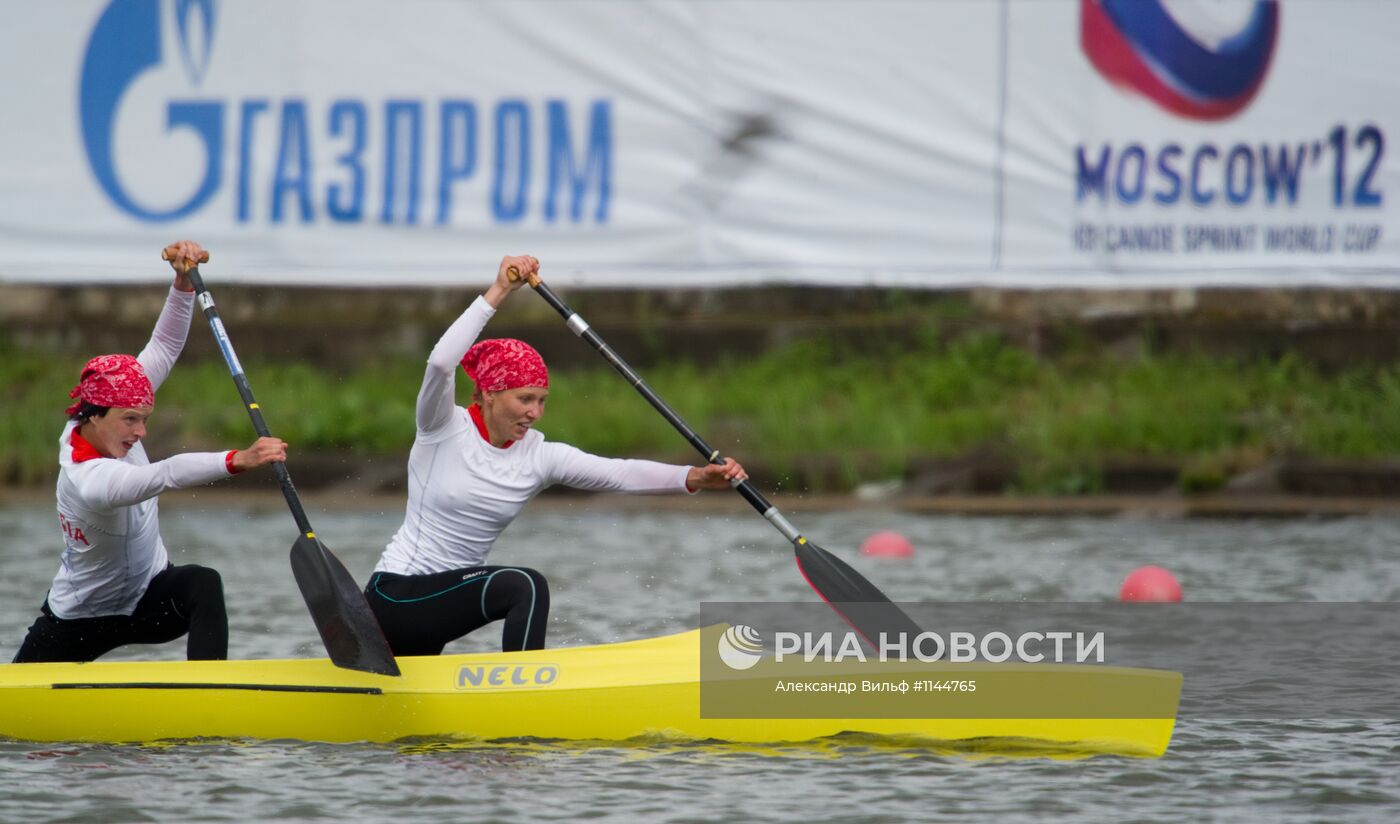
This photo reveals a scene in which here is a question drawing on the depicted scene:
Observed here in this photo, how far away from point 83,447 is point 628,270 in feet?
23.0

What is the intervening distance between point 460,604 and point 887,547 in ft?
Result: 15.7

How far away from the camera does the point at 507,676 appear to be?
255 inches

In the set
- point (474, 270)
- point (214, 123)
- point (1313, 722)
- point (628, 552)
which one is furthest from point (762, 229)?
point (1313, 722)

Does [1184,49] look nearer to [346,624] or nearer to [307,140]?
[307,140]

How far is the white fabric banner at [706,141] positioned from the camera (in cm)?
1274

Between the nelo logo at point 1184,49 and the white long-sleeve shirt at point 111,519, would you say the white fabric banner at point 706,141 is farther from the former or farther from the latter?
the white long-sleeve shirt at point 111,519

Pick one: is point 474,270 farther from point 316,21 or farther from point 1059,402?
point 1059,402

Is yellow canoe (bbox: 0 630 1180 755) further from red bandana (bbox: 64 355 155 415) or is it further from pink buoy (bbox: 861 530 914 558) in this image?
pink buoy (bbox: 861 530 914 558)

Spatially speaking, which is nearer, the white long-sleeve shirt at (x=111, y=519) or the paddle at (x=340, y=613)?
the white long-sleeve shirt at (x=111, y=519)

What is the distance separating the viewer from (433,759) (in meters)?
6.35

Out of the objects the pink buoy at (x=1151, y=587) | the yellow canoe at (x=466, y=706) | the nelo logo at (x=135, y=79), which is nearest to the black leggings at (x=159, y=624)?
the yellow canoe at (x=466, y=706)

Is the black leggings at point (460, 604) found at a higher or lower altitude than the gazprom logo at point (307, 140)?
lower

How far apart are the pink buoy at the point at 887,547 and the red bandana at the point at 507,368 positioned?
4680mm

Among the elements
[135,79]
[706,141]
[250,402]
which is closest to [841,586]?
[250,402]
